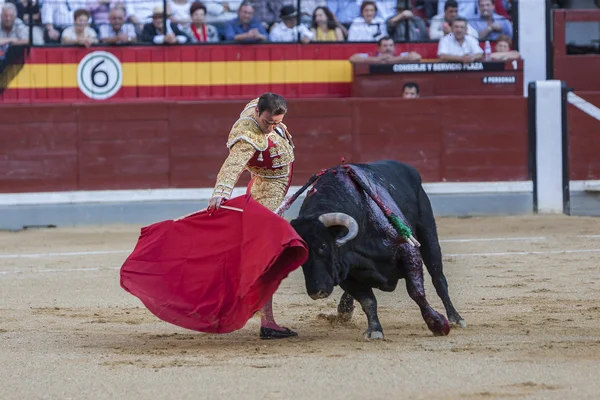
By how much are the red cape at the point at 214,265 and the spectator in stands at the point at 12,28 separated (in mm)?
6022

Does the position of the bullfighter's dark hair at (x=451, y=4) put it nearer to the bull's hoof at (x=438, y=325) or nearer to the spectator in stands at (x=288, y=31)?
the spectator in stands at (x=288, y=31)

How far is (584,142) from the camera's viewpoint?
35.8ft

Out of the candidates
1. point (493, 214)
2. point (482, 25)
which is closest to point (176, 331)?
point (493, 214)

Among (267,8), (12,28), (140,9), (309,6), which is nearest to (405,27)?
(309,6)

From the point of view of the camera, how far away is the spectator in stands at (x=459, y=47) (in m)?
11.1

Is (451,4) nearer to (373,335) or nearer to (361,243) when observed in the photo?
(361,243)

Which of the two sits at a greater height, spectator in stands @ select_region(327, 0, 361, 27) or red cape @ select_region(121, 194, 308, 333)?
spectator in stands @ select_region(327, 0, 361, 27)

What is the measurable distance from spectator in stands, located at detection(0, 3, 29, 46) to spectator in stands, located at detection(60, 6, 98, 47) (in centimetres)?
36

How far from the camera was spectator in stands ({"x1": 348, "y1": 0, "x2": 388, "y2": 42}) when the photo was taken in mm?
11188

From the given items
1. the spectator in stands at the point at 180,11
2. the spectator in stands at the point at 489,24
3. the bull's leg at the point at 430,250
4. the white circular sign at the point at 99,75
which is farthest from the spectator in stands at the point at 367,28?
the bull's leg at the point at 430,250

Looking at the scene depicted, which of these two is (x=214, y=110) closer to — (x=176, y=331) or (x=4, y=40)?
(x=4, y=40)

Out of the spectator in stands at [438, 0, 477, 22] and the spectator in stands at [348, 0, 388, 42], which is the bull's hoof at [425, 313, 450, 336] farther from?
the spectator in stands at [438, 0, 477, 22]

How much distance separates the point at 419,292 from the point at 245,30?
6.65 meters

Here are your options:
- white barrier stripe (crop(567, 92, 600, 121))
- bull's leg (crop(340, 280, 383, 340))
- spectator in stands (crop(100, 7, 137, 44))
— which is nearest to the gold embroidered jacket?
bull's leg (crop(340, 280, 383, 340))
